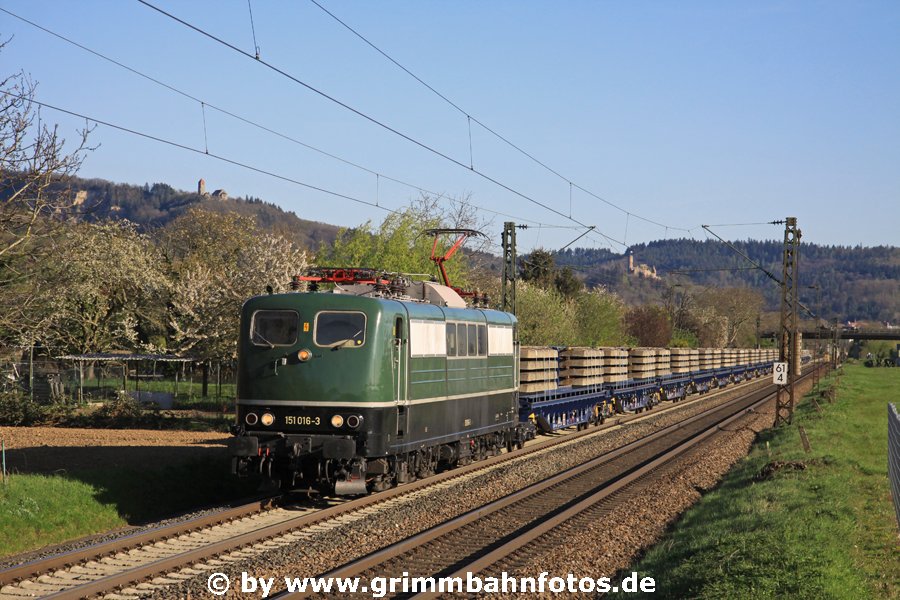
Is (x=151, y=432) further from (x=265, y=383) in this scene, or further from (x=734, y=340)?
(x=734, y=340)

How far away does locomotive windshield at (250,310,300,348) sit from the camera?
1644cm

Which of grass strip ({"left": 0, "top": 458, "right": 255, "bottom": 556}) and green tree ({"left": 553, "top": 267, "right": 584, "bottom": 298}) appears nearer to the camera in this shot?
grass strip ({"left": 0, "top": 458, "right": 255, "bottom": 556})

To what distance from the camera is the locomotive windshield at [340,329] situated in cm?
1622

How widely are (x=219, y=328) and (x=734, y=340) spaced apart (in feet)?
350

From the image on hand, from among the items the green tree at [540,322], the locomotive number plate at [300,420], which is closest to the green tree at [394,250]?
the green tree at [540,322]

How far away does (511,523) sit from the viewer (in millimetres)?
15398

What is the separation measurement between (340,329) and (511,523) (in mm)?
4252

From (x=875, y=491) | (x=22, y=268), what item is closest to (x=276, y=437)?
(x=875, y=491)

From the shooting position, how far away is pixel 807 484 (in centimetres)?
1816

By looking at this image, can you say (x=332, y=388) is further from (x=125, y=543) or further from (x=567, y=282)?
(x=567, y=282)

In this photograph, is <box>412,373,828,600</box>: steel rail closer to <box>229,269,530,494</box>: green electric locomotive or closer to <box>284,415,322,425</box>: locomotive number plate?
<box>229,269,530,494</box>: green electric locomotive

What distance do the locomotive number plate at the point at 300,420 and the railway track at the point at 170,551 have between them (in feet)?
4.69

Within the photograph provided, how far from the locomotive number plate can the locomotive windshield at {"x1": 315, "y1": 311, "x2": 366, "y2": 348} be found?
123 cm

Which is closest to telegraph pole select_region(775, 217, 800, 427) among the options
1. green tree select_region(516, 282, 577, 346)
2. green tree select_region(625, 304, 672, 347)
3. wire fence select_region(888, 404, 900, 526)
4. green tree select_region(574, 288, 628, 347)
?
green tree select_region(516, 282, 577, 346)
